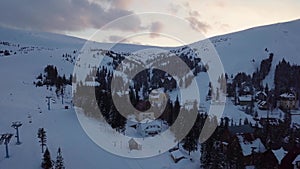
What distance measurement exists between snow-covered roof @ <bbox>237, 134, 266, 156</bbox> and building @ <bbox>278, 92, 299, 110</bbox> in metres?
28.1

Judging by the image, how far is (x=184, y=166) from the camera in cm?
3083

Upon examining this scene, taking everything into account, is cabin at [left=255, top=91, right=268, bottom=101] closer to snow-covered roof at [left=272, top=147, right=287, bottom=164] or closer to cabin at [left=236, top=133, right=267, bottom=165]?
cabin at [left=236, top=133, right=267, bottom=165]

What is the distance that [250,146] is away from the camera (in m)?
33.1

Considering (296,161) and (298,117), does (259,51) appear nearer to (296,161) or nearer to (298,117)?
(298,117)

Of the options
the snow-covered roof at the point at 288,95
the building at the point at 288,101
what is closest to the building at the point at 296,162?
the building at the point at 288,101

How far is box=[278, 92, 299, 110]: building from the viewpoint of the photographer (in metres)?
59.4

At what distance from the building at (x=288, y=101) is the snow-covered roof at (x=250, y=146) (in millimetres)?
28108

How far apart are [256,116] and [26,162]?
41293mm

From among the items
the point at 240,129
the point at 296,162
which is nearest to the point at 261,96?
the point at 240,129

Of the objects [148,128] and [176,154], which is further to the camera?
[148,128]

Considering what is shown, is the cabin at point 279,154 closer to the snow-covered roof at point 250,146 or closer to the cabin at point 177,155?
the snow-covered roof at point 250,146

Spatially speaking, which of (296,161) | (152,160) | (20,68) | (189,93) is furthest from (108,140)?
(20,68)

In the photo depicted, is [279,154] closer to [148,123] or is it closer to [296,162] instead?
[296,162]

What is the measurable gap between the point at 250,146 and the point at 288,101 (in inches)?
1240
